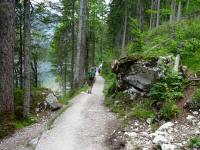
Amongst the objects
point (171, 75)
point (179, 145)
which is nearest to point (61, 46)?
point (171, 75)

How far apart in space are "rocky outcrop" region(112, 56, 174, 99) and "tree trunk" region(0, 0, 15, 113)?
14.6 ft

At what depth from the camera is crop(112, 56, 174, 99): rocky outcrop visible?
35.6 ft

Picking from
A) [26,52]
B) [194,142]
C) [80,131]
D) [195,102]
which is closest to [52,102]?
[26,52]

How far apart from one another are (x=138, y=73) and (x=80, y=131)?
10.4 ft

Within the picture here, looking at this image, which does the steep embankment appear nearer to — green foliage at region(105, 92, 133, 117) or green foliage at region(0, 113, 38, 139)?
green foliage at region(105, 92, 133, 117)

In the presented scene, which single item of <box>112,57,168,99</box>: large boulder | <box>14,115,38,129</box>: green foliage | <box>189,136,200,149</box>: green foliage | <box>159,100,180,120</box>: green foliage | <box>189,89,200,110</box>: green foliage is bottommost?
<box>14,115,38,129</box>: green foliage

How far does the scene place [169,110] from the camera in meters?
8.96

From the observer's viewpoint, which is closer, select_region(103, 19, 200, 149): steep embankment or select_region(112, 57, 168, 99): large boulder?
select_region(103, 19, 200, 149): steep embankment

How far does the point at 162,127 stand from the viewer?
8.48 metres

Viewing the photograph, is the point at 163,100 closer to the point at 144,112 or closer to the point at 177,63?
the point at 144,112

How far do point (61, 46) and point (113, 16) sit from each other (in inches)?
407

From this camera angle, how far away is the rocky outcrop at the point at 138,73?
10.9 meters

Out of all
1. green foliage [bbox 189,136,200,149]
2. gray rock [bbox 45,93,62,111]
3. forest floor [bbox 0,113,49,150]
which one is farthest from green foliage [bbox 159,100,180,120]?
gray rock [bbox 45,93,62,111]

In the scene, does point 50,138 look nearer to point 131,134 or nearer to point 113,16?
point 131,134
